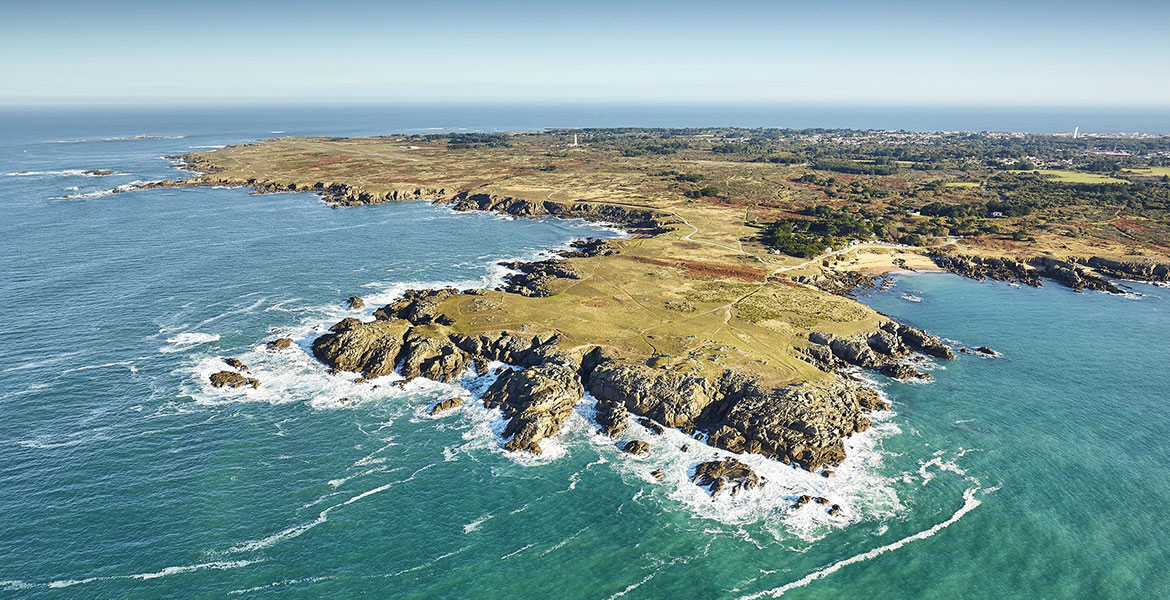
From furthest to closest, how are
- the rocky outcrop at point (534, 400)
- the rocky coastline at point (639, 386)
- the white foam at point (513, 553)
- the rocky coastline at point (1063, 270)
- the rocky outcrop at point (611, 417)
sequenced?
the rocky coastline at point (1063, 270) → the rocky outcrop at point (611, 417) → the rocky outcrop at point (534, 400) → the rocky coastline at point (639, 386) → the white foam at point (513, 553)

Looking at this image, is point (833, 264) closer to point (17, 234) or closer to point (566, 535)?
point (566, 535)

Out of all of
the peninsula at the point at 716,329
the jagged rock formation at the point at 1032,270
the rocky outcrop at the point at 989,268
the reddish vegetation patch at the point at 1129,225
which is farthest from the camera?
the reddish vegetation patch at the point at 1129,225

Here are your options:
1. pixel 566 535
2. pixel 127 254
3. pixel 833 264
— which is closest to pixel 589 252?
pixel 833 264

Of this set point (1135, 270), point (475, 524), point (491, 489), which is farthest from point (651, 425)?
point (1135, 270)

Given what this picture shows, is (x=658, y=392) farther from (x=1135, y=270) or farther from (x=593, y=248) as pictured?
(x=1135, y=270)

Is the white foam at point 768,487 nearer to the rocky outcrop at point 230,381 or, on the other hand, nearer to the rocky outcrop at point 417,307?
the rocky outcrop at point 417,307

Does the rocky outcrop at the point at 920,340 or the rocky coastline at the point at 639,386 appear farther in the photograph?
the rocky outcrop at the point at 920,340

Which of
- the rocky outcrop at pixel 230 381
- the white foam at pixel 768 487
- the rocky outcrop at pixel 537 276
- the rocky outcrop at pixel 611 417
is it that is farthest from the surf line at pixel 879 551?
the rocky outcrop at pixel 230 381

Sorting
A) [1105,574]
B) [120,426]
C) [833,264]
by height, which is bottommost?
[1105,574]
